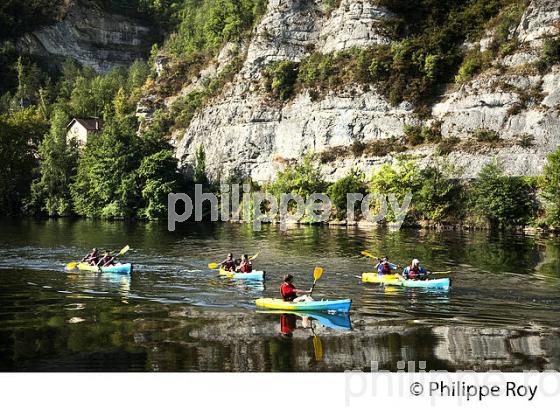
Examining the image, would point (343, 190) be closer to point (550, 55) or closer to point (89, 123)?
point (550, 55)

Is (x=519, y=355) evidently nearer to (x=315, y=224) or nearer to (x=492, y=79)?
(x=315, y=224)

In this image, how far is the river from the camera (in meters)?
19.2

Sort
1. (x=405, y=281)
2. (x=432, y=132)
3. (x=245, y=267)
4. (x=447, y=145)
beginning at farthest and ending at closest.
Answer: (x=432, y=132) < (x=447, y=145) < (x=245, y=267) < (x=405, y=281)

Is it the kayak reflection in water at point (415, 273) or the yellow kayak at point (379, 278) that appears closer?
the kayak reflection in water at point (415, 273)

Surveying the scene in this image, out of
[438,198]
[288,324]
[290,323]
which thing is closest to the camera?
[288,324]

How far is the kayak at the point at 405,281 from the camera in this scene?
3093 cm

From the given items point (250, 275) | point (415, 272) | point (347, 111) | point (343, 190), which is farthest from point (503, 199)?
point (250, 275)

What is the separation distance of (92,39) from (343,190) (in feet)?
350

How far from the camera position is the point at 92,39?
155625 millimetres

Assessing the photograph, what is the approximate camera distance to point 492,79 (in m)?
73.6

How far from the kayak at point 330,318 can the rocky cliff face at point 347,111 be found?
1851 inches

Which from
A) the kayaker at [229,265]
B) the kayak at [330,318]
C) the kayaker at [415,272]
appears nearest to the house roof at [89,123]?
the kayaker at [229,265]

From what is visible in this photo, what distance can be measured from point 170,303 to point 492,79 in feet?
190

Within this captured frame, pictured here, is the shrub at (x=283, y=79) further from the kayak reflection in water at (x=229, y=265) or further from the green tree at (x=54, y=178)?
the kayak reflection in water at (x=229, y=265)
